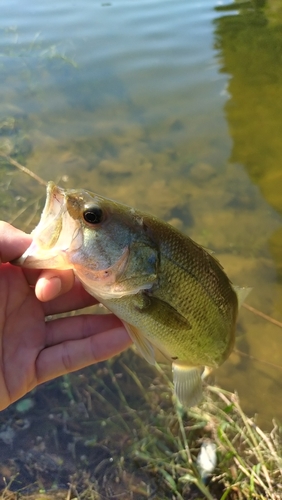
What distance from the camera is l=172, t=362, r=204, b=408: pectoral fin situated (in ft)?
8.88

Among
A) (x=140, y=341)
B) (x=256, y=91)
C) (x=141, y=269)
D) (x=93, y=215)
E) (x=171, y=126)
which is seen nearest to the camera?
(x=93, y=215)

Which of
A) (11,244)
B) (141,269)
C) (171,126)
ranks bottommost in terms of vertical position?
(171,126)

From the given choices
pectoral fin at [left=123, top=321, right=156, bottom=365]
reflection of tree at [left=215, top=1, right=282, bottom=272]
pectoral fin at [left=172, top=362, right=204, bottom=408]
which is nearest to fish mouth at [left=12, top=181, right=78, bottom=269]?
pectoral fin at [left=123, top=321, right=156, bottom=365]

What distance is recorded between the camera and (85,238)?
2.10 m

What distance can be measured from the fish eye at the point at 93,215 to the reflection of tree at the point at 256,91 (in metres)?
3.40

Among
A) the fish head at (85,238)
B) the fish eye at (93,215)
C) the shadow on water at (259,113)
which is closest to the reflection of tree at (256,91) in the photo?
the shadow on water at (259,113)

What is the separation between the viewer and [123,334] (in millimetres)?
Answer: 2500

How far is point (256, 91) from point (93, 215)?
648 cm

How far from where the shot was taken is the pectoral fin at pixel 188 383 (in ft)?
8.88

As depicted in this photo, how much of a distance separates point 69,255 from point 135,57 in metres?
7.43

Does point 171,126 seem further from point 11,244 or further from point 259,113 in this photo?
point 11,244

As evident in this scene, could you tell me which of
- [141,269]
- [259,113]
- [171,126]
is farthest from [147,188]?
[141,269]

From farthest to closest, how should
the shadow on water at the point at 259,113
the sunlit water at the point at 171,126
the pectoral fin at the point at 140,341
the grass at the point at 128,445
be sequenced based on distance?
1. the sunlit water at the point at 171,126
2. the shadow on water at the point at 259,113
3. the grass at the point at 128,445
4. the pectoral fin at the point at 140,341

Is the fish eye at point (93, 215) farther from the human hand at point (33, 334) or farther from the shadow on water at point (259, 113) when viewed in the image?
the shadow on water at point (259, 113)
